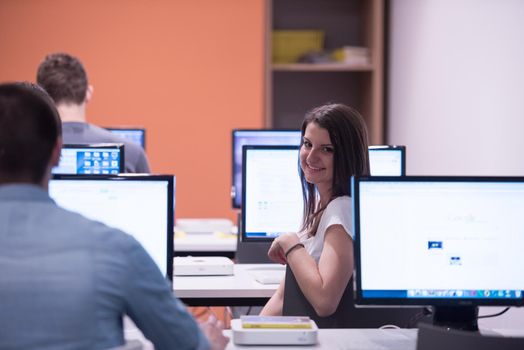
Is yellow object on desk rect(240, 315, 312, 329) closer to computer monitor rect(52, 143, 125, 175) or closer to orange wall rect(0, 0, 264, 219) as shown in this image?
computer monitor rect(52, 143, 125, 175)

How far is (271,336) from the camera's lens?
2.15 meters

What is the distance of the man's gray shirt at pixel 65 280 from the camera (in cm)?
147

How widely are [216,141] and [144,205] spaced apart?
12.2ft

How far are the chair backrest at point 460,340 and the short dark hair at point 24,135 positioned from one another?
3.13ft

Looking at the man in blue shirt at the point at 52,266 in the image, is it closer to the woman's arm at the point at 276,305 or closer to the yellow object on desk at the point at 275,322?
the yellow object on desk at the point at 275,322

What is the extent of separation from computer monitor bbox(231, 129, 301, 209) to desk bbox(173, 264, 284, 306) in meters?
1.07

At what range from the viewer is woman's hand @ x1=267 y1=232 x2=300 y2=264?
251 centimetres

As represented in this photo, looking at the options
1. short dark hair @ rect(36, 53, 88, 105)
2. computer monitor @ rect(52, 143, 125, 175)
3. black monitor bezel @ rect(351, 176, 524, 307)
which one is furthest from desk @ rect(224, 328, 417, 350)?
short dark hair @ rect(36, 53, 88, 105)

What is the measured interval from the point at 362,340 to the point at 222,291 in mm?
754

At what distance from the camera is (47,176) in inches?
62.2

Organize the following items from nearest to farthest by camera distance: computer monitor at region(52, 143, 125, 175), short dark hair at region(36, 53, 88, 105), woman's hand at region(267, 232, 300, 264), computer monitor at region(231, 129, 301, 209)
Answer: woman's hand at region(267, 232, 300, 264) → computer monitor at region(52, 143, 125, 175) → computer monitor at region(231, 129, 301, 209) → short dark hair at region(36, 53, 88, 105)

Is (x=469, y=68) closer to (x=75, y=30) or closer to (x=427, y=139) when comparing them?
(x=427, y=139)

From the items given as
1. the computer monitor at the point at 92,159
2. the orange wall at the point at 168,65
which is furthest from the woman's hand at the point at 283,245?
the orange wall at the point at 168,65

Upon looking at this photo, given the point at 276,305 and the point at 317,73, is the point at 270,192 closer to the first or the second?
the point at 276,305
